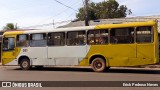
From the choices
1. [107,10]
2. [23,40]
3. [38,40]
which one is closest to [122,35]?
[38,40]

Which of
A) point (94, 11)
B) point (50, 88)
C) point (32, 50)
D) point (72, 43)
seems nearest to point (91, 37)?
point (72, 43)

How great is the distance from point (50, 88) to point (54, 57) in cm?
937

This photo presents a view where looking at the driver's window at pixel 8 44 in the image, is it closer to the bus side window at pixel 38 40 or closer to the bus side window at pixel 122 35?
the bus side window at pixel 38 40

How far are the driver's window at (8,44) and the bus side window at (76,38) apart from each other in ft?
15.2

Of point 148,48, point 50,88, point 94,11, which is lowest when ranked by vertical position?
point 50,88

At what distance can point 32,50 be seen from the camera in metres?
22.8

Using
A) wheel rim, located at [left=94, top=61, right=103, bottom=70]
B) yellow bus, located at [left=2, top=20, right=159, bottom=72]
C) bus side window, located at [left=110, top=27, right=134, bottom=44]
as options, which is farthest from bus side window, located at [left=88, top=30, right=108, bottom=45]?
wheel rim, located at [left=94, top=61, right=103, bottom=70]

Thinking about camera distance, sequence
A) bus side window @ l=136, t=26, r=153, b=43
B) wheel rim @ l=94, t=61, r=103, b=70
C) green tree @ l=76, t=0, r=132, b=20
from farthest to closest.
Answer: green tree @ l=76, t=0, r=132, b=20 → wheel rim @ l=94, t=61, r=103, b=70 → bus side window @ l=136, t=26, r=153, b=43

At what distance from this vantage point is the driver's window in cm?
2370

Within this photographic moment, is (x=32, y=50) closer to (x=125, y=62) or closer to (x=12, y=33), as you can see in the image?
(x=12, y=33)

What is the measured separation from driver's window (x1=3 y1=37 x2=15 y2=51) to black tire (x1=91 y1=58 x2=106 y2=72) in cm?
644

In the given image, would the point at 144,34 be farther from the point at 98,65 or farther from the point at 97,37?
the point at 98,65

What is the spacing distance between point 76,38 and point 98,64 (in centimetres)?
212

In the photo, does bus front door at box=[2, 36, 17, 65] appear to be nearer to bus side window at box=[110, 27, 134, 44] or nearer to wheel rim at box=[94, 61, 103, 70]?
wheel rim at box=[94, 61, 103, 70]
